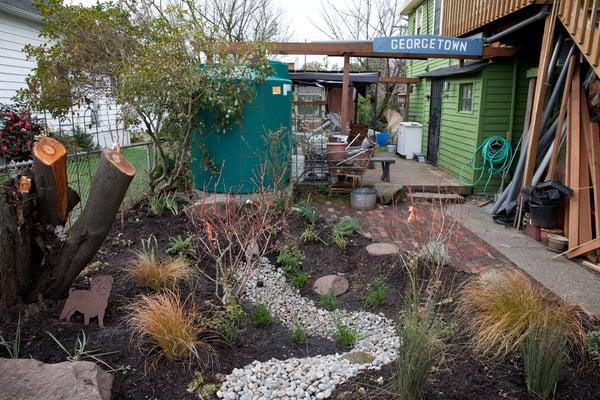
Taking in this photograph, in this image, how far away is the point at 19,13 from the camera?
10.1 meters

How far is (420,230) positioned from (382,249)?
106 cm

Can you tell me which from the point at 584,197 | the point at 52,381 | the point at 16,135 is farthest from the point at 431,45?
the point at 16,135

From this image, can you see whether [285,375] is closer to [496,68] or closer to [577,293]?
[577,293]

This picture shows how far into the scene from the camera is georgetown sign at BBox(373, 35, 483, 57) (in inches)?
273

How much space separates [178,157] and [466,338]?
→ 14.8 ft

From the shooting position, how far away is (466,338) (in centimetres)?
297

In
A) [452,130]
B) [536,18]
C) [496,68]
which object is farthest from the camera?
[452,130]

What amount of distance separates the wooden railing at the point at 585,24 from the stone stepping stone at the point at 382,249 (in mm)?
2677

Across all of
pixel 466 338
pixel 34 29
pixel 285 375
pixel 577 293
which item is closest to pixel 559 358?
pixel 466 338

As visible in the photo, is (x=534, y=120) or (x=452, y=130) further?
(x=452, y=130)

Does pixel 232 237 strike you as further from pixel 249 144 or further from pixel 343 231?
pixel 249 144

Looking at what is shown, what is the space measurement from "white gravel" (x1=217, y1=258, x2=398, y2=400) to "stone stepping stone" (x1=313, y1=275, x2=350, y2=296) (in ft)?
0.64

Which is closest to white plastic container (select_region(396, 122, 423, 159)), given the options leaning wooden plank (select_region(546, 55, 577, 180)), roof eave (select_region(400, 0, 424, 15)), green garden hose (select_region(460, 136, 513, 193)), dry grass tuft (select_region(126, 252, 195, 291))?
green garden hose (select_region(460, 136, 513, 193))

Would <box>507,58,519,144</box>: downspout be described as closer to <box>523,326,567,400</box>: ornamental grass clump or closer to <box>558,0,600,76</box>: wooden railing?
<box>558,0,600,76</box>: wooden railing
